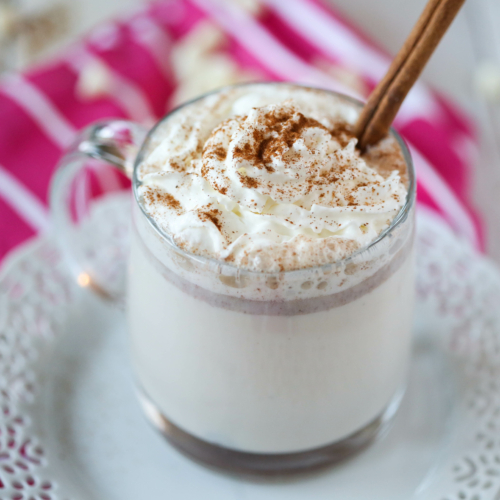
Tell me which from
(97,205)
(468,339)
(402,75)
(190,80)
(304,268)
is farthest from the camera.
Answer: (190,80)

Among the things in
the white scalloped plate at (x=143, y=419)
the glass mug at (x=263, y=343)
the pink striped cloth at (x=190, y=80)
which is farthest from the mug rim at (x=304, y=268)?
the pink striped cloth at (x=190, y=80)

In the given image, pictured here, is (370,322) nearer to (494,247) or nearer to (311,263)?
(311,263)

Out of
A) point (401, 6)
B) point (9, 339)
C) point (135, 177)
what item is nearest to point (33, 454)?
point (9, 339)

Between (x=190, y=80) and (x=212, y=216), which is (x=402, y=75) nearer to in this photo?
(x=212, y=216)

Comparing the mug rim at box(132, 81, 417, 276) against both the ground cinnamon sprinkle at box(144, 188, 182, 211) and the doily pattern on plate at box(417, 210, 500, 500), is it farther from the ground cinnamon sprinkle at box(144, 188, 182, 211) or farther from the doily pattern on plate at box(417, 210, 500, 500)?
the doily pattern on plate at box(417, 210, 500, 500)

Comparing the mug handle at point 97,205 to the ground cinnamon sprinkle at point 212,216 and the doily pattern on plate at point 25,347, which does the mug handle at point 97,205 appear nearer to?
the doily pattern on plate at point 25,347

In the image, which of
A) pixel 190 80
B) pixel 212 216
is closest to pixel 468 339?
pixel 212 216

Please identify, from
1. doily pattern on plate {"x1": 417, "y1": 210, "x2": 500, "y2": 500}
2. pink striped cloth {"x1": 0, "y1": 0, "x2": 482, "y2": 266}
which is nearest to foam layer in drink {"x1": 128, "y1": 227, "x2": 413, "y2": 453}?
doily pattern on plate {"x1": 417, "y1": 210, "x2": 500, "y2": 500}
